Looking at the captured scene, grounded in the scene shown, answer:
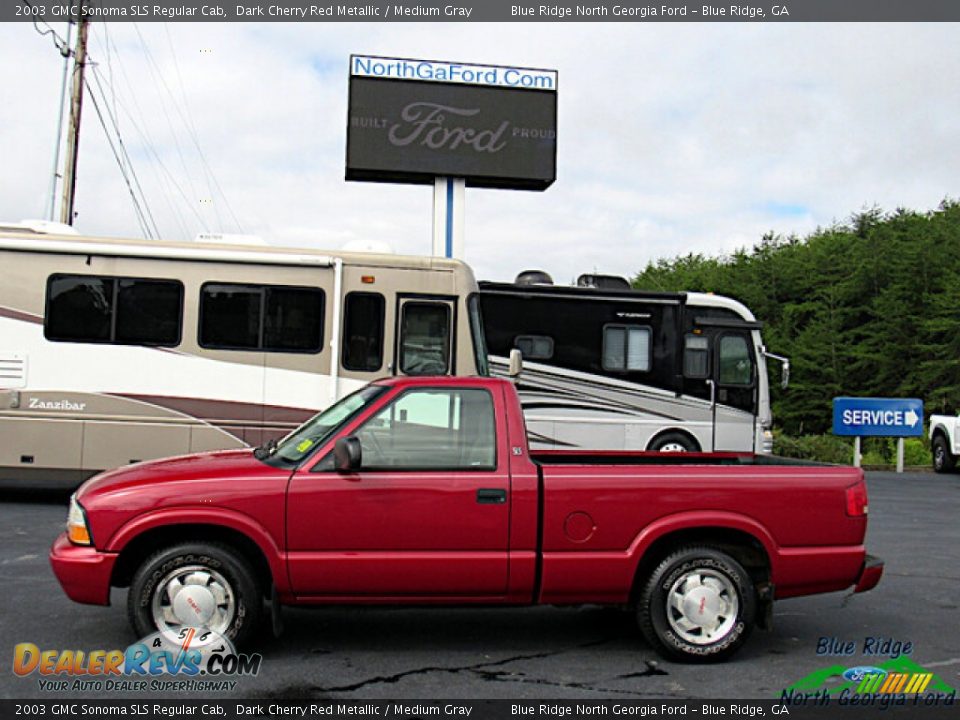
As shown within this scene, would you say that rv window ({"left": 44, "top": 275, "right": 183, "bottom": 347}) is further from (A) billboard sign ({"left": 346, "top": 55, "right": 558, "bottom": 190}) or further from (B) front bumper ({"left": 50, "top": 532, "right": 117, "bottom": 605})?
(A) billboard sign ({"left": 346, "top": 55, "right": 558, "bottom": 190})

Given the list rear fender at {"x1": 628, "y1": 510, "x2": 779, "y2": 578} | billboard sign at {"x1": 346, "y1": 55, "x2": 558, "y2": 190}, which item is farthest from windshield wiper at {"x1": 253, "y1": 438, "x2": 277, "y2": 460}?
billboard sign at {"x1": 346, "y1": 55, "x2": 558, "y2": 190}

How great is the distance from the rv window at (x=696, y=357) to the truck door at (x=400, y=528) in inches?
388

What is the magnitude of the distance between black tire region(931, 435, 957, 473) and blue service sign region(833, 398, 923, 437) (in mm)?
587

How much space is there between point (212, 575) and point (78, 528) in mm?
832

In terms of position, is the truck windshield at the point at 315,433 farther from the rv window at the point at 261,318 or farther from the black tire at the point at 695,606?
the rv window at the point at 261,318

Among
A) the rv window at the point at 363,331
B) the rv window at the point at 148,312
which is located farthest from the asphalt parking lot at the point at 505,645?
the rv window at the point at 363,331

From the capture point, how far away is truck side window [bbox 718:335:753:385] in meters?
15.0

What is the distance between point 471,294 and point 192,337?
11.5 feet

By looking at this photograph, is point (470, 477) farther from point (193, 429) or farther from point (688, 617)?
point (193, 429)

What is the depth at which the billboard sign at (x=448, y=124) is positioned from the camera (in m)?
20.6

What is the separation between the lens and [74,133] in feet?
68.2

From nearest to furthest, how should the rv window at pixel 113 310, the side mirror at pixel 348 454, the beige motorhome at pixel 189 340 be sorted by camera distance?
the side mirror at pixel 348 454 < the beige motorhome at pixel 189 340 < the rv window at pixel 113 310

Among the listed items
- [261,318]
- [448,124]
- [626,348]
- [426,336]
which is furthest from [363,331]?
[448,124]

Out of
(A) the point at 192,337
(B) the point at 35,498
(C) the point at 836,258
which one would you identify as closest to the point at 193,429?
(A) the point at 192,337
